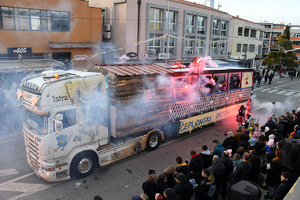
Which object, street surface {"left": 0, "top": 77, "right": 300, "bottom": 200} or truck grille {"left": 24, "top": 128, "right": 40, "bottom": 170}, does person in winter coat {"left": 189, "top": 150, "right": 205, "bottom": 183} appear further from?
truck grille {"left": 24, "top": 128, "right": 40, "bottom": 170}

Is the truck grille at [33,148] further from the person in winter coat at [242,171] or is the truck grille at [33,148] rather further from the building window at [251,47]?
the building window at [251,47]

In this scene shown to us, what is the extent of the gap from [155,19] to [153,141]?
17.6 metres

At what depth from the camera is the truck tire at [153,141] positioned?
9484 millimetres

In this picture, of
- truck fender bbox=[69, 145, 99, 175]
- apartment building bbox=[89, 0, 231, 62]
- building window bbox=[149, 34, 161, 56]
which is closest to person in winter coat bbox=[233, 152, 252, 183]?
truck fender bbox=[69, 145, 99, 175]

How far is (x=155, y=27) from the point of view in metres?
24.1

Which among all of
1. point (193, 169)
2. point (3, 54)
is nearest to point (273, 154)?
point (193, 169)

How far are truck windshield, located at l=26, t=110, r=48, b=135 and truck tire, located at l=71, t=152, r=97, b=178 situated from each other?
1.38 meters

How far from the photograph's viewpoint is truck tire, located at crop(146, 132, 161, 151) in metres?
9.48

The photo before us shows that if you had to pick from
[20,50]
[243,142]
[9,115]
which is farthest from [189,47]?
[243,142]

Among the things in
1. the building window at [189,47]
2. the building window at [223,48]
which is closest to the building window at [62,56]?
the building window at [189,47]

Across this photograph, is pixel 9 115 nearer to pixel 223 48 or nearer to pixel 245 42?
pixel 223 48

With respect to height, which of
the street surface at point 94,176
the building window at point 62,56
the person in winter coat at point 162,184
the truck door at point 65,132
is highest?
the building window at point 62,56

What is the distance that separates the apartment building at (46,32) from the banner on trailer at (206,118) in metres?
11.5

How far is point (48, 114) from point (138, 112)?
3403 mm
